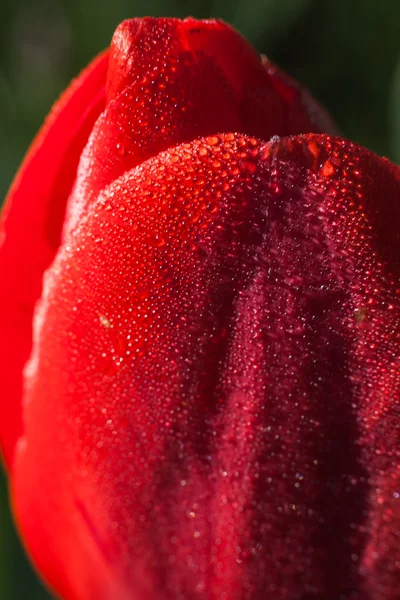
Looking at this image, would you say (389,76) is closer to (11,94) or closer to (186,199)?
(11,94)

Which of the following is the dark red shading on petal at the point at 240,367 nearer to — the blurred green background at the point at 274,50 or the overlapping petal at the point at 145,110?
the overlapping petal at the point at 145,110

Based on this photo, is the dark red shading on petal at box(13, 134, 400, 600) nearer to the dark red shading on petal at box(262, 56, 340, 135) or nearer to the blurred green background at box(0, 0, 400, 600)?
the dark red shading on petal at box(262, 56, 340, 135)

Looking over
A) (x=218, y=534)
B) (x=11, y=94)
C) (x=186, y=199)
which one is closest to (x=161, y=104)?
(x=186, y=199)

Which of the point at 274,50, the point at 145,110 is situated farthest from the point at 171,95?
the point at 274,50


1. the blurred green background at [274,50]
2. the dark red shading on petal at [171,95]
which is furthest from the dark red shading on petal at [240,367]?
the blurred green background at [274,50]

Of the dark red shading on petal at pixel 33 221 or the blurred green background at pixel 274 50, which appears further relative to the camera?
the blurred green background at pixel 274 50

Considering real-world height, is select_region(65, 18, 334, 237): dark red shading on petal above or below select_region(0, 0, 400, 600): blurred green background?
above

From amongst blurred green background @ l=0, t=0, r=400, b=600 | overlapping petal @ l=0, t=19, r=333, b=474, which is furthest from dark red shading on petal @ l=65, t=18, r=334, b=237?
blurred green background @ l=0, t=0, r=400, b=600
